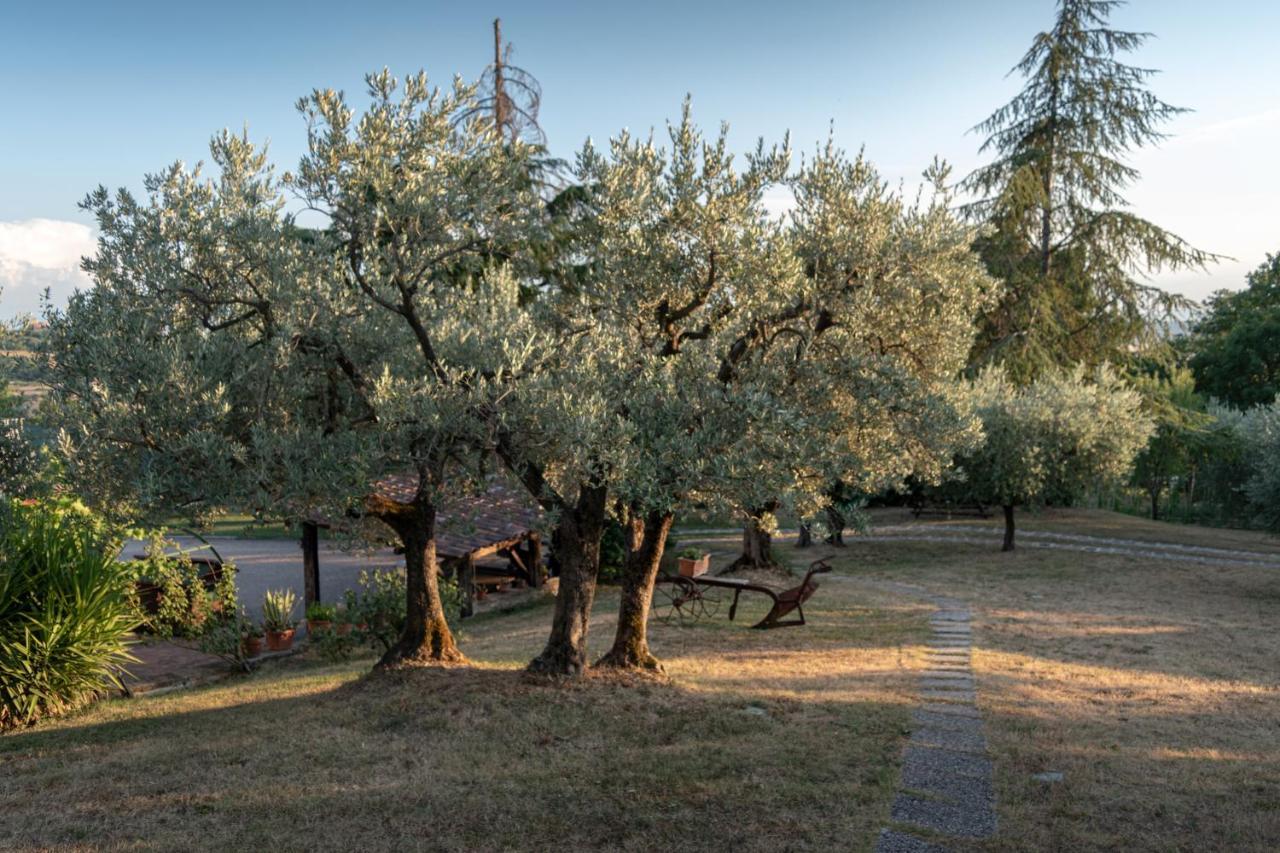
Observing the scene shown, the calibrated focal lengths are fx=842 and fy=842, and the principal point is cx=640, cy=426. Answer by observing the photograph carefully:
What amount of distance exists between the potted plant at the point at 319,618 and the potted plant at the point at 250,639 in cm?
92

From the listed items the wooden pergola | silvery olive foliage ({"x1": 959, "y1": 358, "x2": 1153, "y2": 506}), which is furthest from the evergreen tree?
the wooden pergola

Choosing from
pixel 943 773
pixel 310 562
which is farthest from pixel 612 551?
pixel 943 773

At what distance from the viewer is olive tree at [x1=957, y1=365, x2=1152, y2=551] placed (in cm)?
2323

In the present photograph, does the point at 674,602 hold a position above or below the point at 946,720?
above

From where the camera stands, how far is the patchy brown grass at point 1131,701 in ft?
21.6

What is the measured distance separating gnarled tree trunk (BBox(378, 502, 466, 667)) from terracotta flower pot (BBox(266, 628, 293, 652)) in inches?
230

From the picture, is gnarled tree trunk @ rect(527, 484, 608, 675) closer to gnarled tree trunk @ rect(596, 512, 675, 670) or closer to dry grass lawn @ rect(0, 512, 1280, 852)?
dry grass lawn @ rect(0, 512, 1280, 852)

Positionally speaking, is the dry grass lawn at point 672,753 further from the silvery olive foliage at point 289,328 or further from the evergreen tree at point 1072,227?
the evergreen tree at point 1072,227

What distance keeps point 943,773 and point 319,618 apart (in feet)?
39.4

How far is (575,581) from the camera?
10289 mm

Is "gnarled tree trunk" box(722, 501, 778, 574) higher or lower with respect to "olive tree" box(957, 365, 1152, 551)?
lower

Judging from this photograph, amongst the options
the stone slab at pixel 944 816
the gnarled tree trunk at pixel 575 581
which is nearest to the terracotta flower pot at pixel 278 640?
the gnarled tree trunk at pixel 575 581

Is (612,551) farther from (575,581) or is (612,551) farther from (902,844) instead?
(902,844)

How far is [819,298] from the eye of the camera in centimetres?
1030
